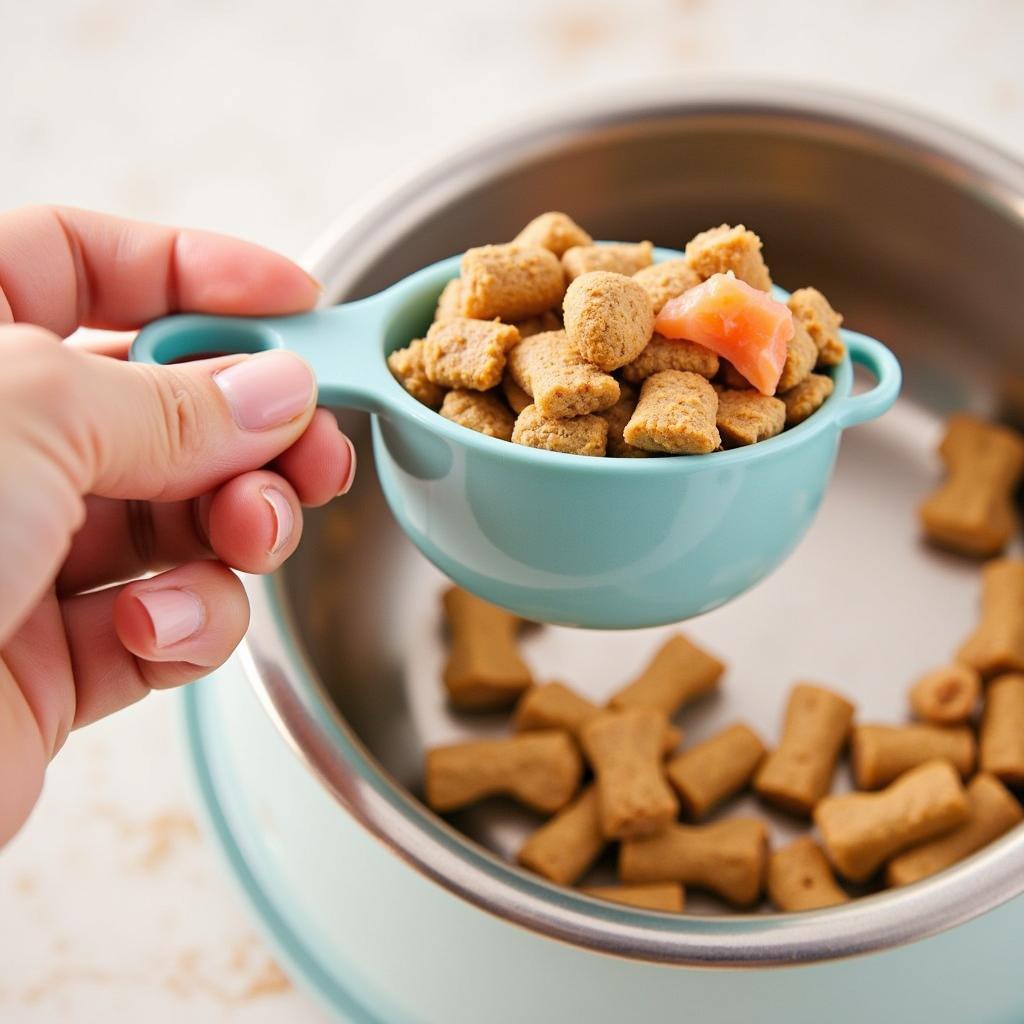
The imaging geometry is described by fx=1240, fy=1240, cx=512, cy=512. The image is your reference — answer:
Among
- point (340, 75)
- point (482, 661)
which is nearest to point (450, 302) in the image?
point (482, 661)

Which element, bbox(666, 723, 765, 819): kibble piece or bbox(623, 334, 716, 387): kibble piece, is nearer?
bbox(623, 334, 716, 387): kibble piece

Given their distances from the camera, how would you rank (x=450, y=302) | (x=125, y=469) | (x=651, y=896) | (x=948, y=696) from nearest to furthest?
(x=125, y=469) < (x=450, y=302) < (x=651, y=896) < (x=948, y=696)

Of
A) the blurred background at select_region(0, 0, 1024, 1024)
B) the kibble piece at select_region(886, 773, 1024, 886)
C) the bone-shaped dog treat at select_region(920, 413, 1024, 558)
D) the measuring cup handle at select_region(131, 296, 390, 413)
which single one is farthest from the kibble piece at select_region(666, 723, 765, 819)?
the blurred background at select_region(0, 0, 1024, 1024)

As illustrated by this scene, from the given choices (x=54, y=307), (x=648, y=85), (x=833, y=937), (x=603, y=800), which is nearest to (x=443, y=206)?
(x=648, y=85)

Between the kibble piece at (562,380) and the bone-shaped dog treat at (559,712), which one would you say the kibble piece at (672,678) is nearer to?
the bone-shaped dog treat at (559,712)

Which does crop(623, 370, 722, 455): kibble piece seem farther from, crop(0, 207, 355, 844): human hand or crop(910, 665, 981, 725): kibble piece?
crop(910, 665, 981, 725): kibble piece

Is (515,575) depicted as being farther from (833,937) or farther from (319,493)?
(833,937)

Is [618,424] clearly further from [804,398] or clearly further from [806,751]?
[806,751]
